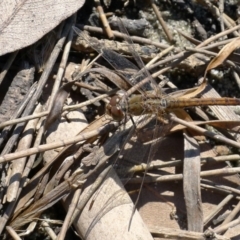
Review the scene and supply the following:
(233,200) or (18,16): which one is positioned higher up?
(18,16)

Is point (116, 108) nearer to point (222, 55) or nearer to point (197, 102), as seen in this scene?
point (197, 102)

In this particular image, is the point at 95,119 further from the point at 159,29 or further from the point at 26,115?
the point at 159,29

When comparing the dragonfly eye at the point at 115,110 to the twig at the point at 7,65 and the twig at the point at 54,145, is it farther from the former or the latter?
the twig at the point at 7,65

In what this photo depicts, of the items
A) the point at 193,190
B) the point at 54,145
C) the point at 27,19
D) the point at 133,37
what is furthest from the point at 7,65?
the point at 193,190

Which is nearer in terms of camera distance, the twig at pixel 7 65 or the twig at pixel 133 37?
the twig at pixel 7 65

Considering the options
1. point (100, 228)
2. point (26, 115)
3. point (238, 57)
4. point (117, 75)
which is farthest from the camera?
point (238, 57)

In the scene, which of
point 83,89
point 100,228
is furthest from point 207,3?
point 100,228

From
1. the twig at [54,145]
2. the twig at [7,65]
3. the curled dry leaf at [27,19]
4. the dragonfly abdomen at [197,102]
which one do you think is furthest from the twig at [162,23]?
the twig at [7,65]

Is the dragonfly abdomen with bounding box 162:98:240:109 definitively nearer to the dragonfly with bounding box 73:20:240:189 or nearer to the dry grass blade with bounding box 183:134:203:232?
the dragonfly with bounding box 73:20:240:189
